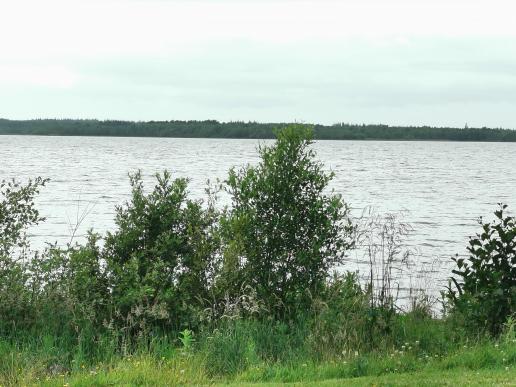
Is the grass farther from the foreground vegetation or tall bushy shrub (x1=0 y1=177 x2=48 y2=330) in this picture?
tall bushy shrub (x1=0 y1=177 x2=48 y2=330)

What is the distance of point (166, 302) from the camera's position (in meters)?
11.4

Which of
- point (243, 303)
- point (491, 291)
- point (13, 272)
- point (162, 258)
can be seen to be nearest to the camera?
point (491, 291)

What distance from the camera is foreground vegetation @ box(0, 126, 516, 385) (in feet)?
30.7

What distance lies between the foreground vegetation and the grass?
0.03 metres

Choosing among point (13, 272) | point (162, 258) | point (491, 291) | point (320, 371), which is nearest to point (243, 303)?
point (162, 258)

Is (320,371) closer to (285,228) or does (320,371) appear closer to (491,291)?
(491,291)

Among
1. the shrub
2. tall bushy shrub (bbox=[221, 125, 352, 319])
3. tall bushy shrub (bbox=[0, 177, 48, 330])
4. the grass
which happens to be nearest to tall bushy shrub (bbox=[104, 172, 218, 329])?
tall bushy shrub (bbox=[221, 125, 352, 319])

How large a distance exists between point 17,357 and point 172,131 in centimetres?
17314

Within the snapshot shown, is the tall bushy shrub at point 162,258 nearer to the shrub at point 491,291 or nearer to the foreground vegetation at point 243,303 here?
the foreground vegetation at point 243,303

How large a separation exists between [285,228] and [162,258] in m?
2.09

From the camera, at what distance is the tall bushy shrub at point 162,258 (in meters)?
11.4

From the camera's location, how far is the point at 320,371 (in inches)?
357

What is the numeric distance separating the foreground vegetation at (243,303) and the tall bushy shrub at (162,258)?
1.0 inches

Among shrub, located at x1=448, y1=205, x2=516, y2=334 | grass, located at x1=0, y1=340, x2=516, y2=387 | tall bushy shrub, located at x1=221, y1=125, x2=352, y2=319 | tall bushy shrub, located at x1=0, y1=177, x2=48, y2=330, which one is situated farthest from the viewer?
tall bushy shrub, located at x1=221, y1=125, x2=352, y2=319
